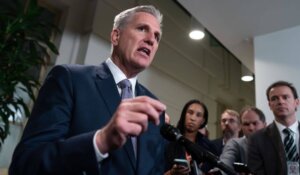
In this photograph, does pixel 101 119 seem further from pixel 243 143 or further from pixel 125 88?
pixel 243 143

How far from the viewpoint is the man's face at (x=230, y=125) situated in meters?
2.91

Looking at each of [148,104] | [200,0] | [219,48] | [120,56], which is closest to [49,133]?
[148,104]

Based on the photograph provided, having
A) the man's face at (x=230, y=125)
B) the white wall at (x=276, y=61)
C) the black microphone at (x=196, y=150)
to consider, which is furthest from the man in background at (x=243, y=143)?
the black microphone at (x=196, y=150)

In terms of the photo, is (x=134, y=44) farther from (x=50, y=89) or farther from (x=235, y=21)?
(x=235, y=21)

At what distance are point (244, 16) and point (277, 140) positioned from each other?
179 cm

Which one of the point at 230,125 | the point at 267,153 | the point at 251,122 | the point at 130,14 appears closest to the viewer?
the point at 130,14

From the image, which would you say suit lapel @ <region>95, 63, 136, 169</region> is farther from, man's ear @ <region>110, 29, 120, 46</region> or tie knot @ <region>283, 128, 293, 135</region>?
tie knot @ <region>283, 128, 293, 135</region>

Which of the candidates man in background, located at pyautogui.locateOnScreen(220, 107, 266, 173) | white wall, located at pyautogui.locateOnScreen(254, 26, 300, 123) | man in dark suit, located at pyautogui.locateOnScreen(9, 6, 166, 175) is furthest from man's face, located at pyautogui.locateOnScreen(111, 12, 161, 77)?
white wall, located at pyautogui.locateOnScreen(254, 26, 300, 123)

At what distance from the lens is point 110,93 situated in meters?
0.89

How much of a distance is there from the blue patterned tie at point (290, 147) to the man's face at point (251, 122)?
1.45ft

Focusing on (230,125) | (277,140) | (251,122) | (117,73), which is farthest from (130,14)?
(230,125)

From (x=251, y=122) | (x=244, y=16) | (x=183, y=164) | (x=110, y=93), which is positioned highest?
(x=244, y=16)

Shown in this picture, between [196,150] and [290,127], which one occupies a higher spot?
[290,127]

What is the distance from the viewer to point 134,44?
1075 millimetres
